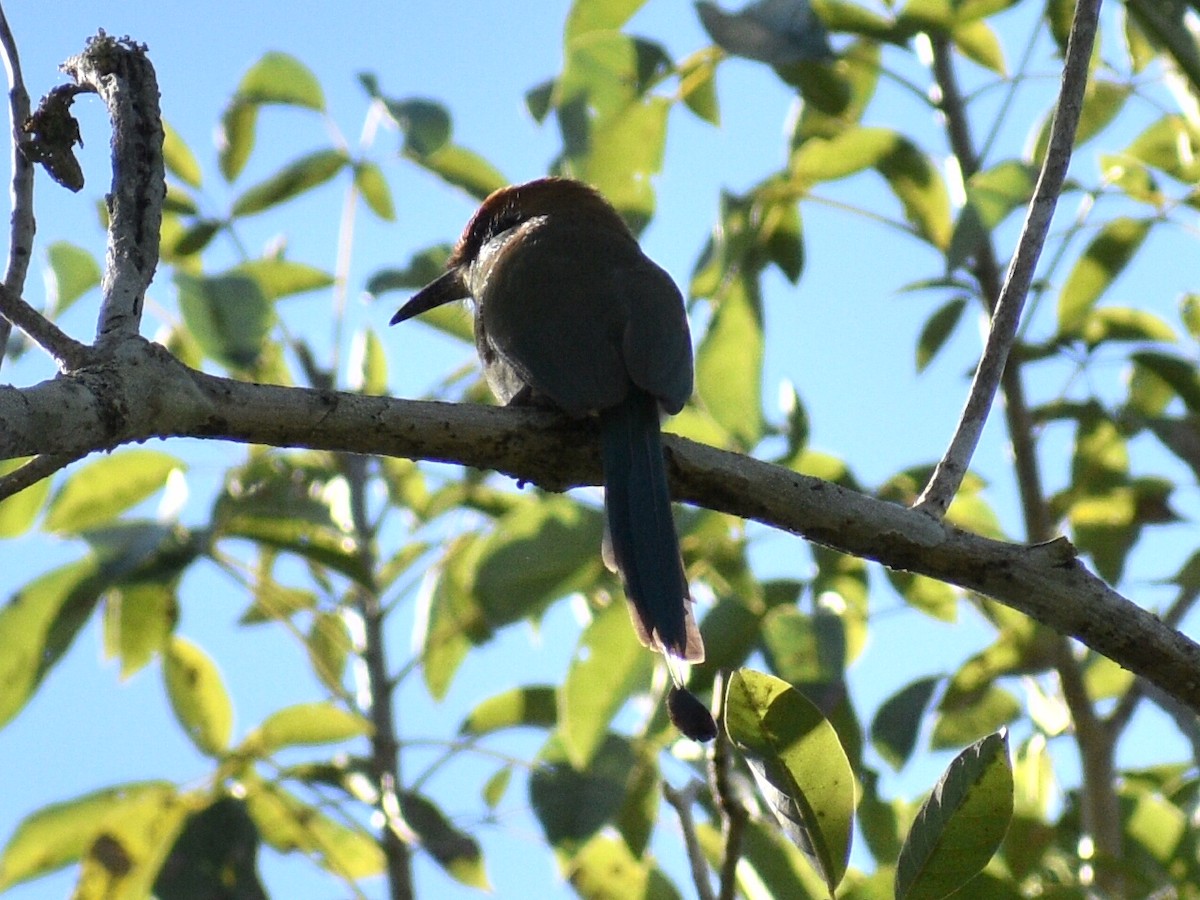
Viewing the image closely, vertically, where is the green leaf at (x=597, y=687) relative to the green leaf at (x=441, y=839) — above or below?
above

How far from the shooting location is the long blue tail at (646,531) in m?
2.49

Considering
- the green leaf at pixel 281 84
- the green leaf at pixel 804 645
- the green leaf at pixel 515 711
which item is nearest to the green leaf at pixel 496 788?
the green leaf at pixel 515 711

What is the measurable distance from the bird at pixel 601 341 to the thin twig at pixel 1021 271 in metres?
0.47

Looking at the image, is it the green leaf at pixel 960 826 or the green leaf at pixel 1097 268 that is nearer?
the green leaf at pixel 960 826

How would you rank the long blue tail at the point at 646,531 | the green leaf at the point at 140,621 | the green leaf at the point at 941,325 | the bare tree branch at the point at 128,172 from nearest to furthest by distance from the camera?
the bare tree branch at the point at 128,172, the long blue tail at the point at 646,531, the green leaf at the point at 140,621, the green leaf at the point at 941,325

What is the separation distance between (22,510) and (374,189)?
127 cm

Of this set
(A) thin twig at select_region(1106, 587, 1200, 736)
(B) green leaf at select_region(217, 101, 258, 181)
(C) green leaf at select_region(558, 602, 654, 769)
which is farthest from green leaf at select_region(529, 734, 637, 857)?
(B) green leaf at select_region(217, 101, 258, 181)

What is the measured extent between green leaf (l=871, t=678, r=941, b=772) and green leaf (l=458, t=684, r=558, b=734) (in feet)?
2.69

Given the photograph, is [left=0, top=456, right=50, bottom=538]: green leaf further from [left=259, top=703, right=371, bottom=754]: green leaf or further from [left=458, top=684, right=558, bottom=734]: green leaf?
[left=458, top=684, right=558, bottom=734]: green leaf

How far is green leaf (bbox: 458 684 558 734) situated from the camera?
11.8 ft

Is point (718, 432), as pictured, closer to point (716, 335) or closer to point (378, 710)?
point (716, 335)

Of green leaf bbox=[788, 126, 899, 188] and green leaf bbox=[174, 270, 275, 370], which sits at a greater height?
green leaf bbox=[788, 126, 899, 188]

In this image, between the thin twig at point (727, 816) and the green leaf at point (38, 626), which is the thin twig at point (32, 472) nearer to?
the thin twig at point (727, 816)

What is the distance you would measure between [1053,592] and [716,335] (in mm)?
1349
